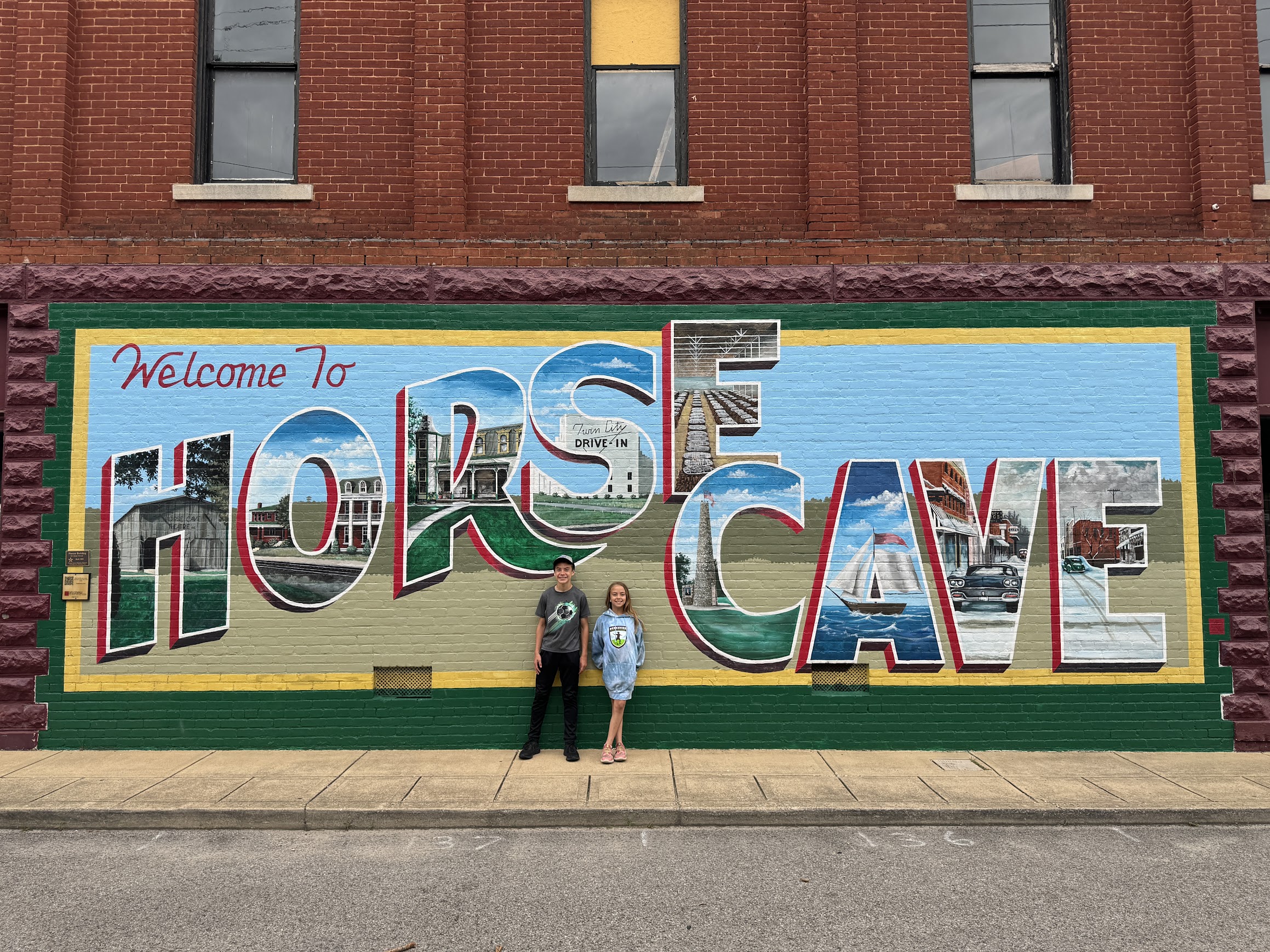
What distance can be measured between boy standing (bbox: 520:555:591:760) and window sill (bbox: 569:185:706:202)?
3807mm

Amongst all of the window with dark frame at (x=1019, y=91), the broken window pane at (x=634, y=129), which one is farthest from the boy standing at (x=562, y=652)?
the window with dark frame at (x=1019, y=91)

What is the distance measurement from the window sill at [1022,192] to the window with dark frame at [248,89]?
7187mm

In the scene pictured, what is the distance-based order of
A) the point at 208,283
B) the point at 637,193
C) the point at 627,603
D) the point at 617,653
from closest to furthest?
1. the point at 617,653
2. the point at 627,603
3. the point at 208,283
4. the point at 637,193

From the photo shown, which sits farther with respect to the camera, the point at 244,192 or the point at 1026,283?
A: the point at 244,192

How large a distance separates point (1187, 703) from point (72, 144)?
1276 cm

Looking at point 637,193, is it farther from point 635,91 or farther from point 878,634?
point 878,634

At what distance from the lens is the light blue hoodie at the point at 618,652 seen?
8.02 meters

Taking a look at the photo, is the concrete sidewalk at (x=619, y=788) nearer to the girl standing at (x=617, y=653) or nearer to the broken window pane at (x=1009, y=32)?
the girl standing at (x=617, y=653)

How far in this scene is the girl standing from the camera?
8.01 meters

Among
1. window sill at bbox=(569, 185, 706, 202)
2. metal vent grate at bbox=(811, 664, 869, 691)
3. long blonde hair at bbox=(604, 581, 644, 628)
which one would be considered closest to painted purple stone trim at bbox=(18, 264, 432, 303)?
window sill at bbox=(569, 185, 706, 202)

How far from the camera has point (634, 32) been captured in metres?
9.23

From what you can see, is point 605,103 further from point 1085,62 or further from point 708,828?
point 708,828

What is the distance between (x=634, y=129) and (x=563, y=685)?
5929mm

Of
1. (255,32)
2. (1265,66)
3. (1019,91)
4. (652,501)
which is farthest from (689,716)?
(1265,66)
